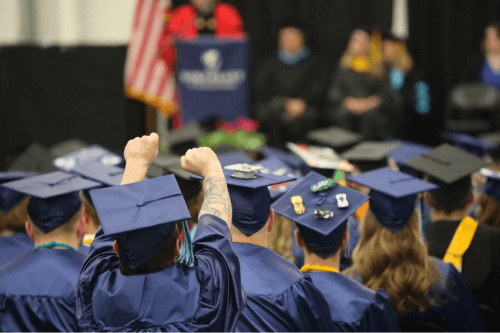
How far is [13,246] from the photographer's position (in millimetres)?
2916

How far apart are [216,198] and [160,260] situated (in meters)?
0.28

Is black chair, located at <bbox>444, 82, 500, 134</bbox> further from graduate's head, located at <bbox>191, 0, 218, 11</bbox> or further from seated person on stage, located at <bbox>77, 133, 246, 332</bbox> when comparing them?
seated person on stage, located at <bbox>77, 133, 246, 332</bbox>

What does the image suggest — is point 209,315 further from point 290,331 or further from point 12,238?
point 12,238

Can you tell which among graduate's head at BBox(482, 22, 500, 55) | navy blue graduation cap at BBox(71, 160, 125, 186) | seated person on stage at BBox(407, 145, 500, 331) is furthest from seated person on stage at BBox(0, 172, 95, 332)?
graduate's head at BBox(482, 22, 500, 55)

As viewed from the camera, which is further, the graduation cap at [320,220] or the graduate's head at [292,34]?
the graduate's head at [292,34]

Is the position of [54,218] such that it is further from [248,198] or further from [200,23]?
[200,23]

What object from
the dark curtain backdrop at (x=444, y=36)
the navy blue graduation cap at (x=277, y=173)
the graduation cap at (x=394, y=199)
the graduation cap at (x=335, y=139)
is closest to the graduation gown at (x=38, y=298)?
the navy blue graduation cap at (x=277, y=173)

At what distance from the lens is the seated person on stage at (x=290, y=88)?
7.57 metres

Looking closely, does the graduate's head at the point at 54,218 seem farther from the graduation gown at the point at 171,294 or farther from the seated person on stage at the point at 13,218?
the graduation gown at the point at 171,294

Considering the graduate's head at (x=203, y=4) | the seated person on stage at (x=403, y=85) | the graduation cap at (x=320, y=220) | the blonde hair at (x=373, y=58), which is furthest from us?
the seated person on stage at (x=403, y=85)

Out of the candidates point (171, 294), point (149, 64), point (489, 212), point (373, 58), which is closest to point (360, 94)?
point (373, 58)

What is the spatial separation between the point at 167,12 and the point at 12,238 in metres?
5.29

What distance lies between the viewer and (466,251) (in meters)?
2.82

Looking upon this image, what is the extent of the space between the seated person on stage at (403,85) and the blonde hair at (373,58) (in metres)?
0.11
